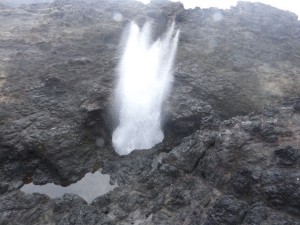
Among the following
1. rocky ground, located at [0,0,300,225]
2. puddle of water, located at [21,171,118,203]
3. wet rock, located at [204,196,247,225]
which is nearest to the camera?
wet rock, located at [204,196,247,225]

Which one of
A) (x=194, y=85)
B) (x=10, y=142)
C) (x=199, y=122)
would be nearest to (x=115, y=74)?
(x=194, y=85)

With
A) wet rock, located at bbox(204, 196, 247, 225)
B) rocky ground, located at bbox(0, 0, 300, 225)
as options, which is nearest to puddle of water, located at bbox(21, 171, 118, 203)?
rocky ground, located at bbox(0, 0, 300, 225)

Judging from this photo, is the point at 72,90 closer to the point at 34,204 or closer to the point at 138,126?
the point at 138,126

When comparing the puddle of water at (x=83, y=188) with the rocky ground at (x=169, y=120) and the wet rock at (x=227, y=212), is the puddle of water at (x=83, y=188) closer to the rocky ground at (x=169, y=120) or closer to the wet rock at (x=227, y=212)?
the rocky ground at (x=169, y=120)

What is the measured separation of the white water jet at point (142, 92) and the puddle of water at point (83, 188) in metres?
3.01

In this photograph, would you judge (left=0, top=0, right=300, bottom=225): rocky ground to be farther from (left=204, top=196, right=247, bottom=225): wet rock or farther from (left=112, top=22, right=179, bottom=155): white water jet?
(left=112, top=22, right=179, bottom=155): white water jet

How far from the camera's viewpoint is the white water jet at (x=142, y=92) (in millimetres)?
21609

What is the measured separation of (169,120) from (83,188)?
22.4 ft

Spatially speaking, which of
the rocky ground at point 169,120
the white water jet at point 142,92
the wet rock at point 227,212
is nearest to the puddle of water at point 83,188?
the rocky ground at point 169,120

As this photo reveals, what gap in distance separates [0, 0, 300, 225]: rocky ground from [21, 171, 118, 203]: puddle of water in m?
0.40

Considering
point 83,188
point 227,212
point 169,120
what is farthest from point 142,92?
point 227,212

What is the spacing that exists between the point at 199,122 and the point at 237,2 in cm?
1847

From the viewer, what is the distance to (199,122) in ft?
67.6

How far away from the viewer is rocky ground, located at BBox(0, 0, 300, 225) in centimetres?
1416
